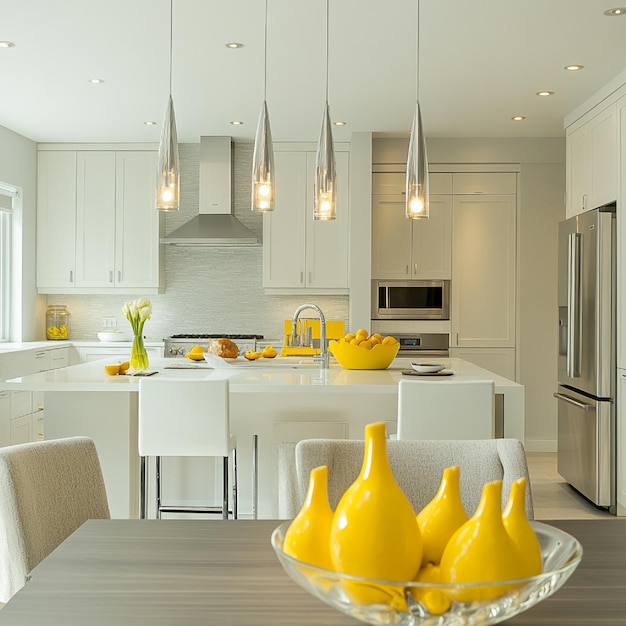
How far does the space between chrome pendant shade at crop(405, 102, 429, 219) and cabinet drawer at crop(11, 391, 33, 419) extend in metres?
3.86

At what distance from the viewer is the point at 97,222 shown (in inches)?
275

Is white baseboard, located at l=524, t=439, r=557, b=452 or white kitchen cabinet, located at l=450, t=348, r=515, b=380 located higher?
white kitchen cabinet, located at l=450, t=348, r=515, b=380

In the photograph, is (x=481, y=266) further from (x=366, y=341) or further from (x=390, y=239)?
(x=366, y=341)

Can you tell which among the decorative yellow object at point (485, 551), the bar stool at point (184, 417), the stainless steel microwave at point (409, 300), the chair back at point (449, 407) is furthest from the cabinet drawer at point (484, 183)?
the decorative yellow object at point (485, 551)

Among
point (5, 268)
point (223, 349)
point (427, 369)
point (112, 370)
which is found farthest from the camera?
point (5, 268)

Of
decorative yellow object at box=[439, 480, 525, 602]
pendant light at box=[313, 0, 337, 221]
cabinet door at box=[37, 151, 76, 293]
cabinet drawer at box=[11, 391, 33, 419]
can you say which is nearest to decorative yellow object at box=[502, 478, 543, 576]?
decorative yellow object at box=[439, 480, 525, 602]

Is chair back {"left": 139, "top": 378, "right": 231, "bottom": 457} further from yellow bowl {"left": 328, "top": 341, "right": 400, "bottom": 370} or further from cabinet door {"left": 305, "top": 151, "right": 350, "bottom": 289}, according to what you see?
cabinet door {"left": 305, "top": 151, "right": 350, "bottom": 289}

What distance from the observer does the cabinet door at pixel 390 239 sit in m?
6.86

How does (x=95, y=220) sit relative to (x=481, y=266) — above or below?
above

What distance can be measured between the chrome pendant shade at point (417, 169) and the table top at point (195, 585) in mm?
1625

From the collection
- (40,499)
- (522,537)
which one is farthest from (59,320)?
(522,537)

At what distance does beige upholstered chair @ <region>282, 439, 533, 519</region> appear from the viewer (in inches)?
69.7

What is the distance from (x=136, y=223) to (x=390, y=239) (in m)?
2.19

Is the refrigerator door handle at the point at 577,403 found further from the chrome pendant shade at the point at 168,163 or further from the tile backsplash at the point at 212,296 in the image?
the chrome pendant shade at the point at 168,163
